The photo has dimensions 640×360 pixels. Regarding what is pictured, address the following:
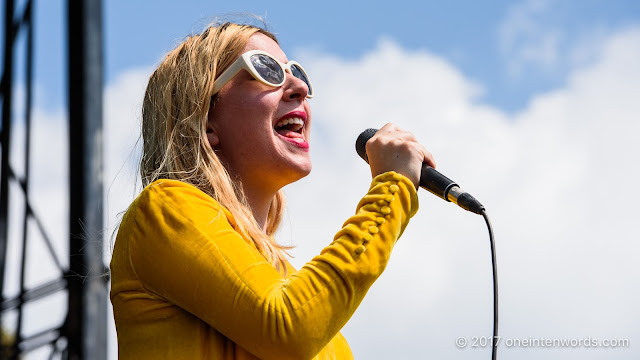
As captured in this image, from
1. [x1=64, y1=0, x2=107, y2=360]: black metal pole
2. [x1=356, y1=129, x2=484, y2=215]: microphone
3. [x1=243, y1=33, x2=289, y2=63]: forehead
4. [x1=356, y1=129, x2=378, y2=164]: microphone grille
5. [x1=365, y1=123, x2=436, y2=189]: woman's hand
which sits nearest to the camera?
[x1=64, y1=0, x2=107, y2=360]: black metal pole

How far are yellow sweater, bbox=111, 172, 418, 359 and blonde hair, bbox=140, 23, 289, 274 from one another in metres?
0.16

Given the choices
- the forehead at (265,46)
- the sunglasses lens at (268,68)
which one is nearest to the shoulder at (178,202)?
the sunglasses lens at (268,68)

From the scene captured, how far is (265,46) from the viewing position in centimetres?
326

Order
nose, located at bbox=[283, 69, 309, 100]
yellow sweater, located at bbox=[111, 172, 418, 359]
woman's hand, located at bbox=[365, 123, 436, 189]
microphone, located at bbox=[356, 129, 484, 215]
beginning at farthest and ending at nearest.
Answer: nose, located at bbox=[283, 69, 309, 100], microphone, located at bbox=[356, 129, 484, 215], woman's hand, located at bbox=[365, 123, 436, 189], yellow sweater, located at bbox=[111, 172, 418, 359]

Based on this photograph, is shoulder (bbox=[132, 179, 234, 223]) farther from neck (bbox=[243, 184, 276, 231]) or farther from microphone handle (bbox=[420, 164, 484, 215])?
microphone handle (bbox=[420, 164, 484, 215])

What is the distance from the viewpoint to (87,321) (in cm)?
192

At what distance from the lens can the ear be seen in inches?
119

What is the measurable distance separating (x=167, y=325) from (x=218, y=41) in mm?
1120

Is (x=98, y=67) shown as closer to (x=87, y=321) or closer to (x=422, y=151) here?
(x=87, y=321)

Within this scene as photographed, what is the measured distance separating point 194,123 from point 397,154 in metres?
0.69

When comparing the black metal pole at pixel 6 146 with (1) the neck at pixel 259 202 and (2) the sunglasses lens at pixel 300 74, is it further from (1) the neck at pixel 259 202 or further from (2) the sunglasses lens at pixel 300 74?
(2) the sunglasses lens at pixel 300 74

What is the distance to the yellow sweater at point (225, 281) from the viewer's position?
237 cm

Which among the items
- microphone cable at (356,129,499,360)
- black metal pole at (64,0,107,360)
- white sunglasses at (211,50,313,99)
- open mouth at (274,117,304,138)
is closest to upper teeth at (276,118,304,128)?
open mouth at (274,117,304,138)

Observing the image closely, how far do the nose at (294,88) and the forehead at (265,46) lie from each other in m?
0.14
